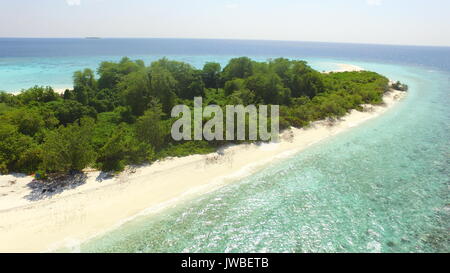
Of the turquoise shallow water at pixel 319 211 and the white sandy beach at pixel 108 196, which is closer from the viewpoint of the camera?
the white sandy beach at pixel 108 196

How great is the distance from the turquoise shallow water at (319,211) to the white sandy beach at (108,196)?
120 cm

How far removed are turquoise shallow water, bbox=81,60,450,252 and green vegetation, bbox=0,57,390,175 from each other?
746 centimetres

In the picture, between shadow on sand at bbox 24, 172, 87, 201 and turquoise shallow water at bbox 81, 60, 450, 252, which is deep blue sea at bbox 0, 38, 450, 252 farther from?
shadow on sand at bbox 24, 172, 87, 201

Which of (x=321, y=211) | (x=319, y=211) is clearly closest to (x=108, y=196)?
(x=319, y=211)

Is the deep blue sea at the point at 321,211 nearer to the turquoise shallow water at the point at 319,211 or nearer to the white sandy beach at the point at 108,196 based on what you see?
the turquoise shallow water at the point at 319,211

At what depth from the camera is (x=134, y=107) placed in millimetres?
33156

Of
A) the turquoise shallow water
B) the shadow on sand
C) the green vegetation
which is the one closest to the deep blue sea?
the turquoise shallow water

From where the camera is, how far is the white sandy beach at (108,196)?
1455cm
